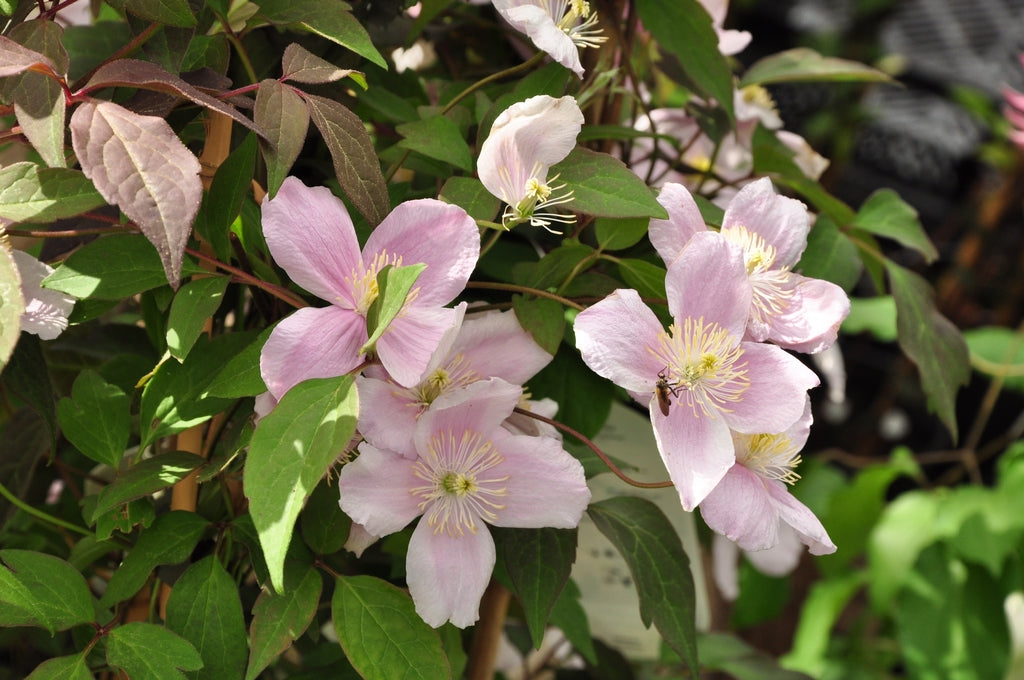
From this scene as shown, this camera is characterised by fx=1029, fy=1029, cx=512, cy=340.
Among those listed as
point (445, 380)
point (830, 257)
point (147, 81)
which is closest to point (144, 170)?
point (147, 81)

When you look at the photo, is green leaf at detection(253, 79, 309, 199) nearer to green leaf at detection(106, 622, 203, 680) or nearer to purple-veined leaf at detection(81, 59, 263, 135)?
purple-veined leaf at detection(81, 59, 263, 135)

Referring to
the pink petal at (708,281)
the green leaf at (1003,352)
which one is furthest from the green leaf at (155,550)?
the green leaf at (1003,352)

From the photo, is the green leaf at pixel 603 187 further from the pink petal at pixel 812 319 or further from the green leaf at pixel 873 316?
the green leaf at pixel 873 316

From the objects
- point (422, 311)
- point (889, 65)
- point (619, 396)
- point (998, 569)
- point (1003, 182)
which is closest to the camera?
point (422, 311)

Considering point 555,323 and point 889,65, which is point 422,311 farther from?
point 889,65

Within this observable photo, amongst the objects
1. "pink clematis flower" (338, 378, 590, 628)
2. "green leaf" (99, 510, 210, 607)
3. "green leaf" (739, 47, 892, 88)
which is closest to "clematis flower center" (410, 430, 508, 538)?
"pink clematis flower" (338, 378, 590, 628)

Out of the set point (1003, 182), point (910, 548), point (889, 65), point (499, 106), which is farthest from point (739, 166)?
point (889, 65)

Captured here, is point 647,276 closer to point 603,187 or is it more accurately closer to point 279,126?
point 603,187
